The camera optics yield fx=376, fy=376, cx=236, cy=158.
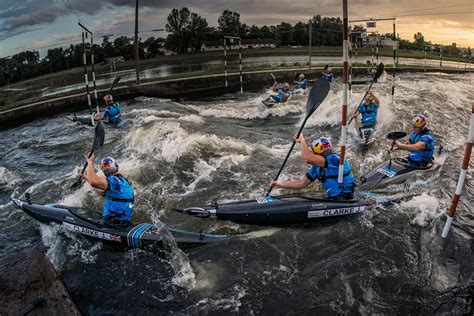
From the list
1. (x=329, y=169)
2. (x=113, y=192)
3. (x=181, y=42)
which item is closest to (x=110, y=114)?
(x=113, y=192)

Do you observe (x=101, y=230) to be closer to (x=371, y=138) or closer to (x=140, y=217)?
(x=140, y=217)

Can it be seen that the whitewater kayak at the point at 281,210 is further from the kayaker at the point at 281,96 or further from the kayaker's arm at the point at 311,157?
the kayaker at the point at 281,96

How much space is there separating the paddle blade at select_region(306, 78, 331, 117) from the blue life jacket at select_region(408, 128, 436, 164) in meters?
2.80

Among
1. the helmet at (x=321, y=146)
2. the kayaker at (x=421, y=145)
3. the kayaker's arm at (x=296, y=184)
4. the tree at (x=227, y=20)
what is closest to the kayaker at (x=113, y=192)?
the kayaker's arm at (x=296, y=184)

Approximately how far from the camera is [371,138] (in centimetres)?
1205

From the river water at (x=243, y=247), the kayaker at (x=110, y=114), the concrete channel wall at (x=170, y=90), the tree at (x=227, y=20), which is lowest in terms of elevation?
the river water at (x=243, y=247)

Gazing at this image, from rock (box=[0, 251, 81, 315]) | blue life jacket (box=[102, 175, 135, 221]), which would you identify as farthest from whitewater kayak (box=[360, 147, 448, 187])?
rock (box=[0, 251, 81, 315])

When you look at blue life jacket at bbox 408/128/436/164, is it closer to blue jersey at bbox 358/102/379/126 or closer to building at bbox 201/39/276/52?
blue jersey at bbox 358/102/379/126

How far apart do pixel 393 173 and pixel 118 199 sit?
5753mm

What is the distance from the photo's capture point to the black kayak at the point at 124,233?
239 inches

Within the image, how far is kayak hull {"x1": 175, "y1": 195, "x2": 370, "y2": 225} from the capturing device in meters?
6.61

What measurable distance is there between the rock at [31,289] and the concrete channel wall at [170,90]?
14.3 m

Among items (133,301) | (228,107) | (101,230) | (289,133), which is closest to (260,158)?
(289,133)

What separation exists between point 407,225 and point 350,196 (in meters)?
1.11
